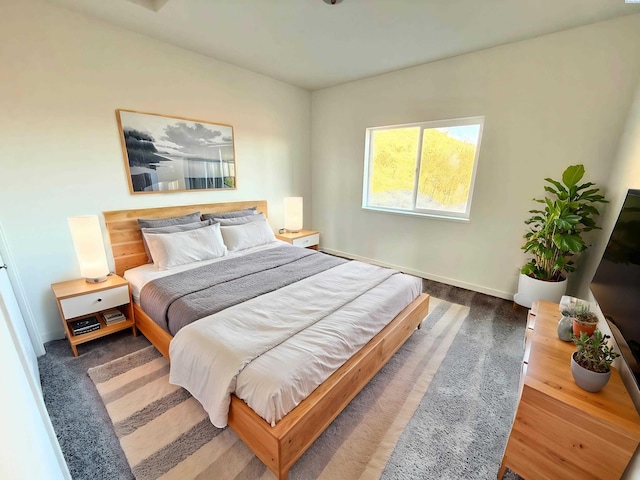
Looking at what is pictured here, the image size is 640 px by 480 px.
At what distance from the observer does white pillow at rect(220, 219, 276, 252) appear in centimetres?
295

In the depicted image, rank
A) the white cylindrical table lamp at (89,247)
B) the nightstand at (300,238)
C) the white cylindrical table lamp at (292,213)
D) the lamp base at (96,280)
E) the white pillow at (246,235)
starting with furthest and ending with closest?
the white cylindrical table lamp at (292,213)
the nightstand at (300,238)
the white pillow at (246,235)
the lamp base at (96,280)
the white cylindrical table lamp at (89,247)

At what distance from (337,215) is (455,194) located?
1804mm

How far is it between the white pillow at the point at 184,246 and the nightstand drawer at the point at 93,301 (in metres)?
0.37

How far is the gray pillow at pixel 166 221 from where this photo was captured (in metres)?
2.63

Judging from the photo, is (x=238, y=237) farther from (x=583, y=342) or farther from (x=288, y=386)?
(x=583, y=342)

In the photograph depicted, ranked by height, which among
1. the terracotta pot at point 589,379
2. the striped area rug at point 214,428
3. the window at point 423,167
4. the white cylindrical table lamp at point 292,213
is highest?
the window at point 423,167

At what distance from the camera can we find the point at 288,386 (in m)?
1.23

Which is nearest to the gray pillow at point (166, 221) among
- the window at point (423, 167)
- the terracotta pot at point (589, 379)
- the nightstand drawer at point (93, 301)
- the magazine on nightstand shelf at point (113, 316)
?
the nightstand drawer at point (93, 301)

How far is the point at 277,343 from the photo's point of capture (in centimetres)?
146

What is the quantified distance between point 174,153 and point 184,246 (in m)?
1.07

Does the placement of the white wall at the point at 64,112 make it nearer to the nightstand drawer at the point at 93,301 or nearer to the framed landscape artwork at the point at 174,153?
the framed landscape artwork at the point at 174,153

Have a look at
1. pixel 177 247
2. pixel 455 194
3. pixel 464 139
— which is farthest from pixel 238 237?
pixel 464 139

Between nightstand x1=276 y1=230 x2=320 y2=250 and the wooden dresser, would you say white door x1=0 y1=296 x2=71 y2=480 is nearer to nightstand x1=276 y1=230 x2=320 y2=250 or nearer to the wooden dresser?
the wooden dresser

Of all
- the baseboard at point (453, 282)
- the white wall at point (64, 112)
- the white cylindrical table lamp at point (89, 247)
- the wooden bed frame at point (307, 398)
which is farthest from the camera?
the baseboard at point (453, 282)
